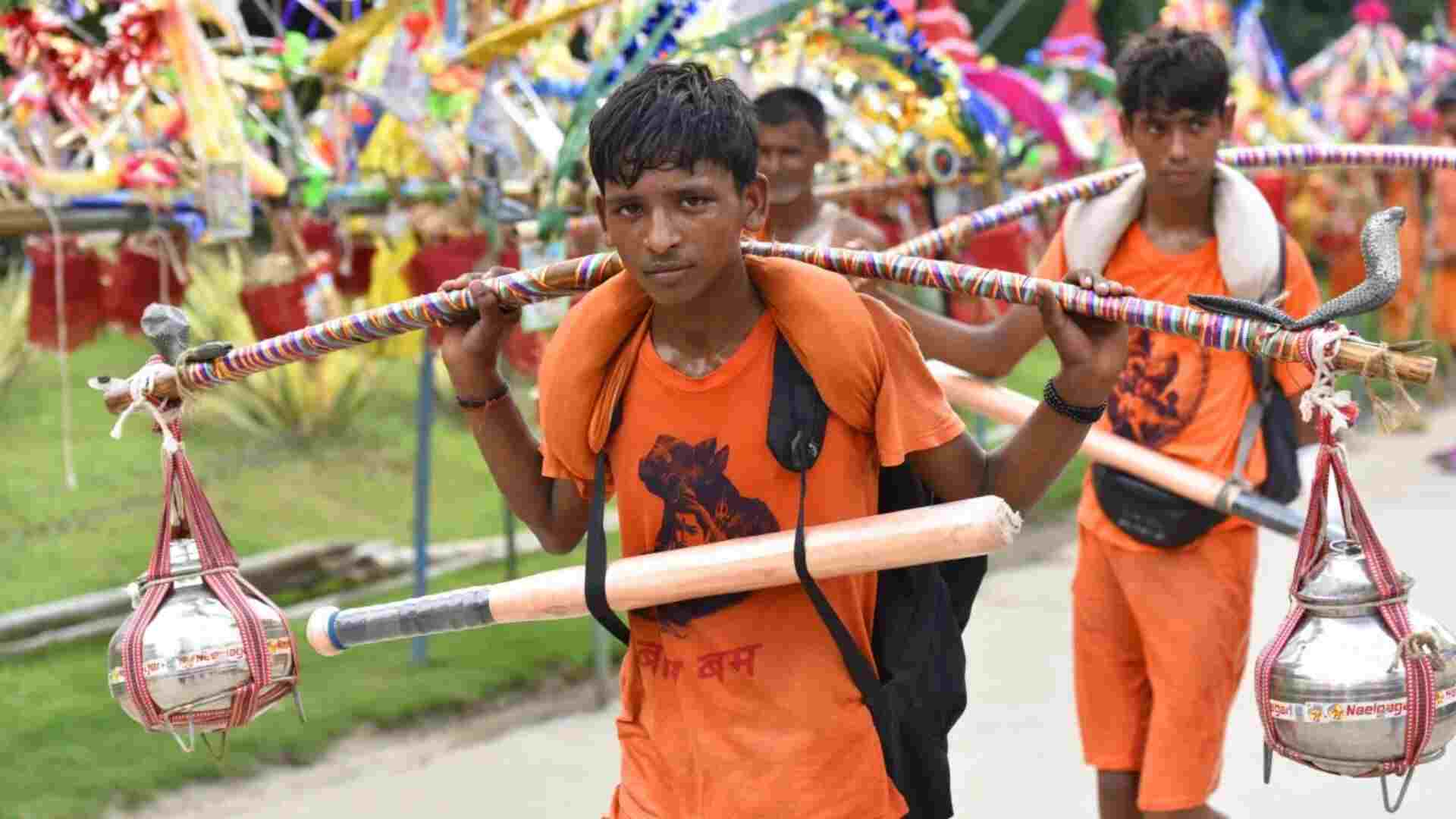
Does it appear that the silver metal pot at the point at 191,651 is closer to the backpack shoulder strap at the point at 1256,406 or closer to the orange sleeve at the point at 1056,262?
the orange sleeve at the point at 1056,262

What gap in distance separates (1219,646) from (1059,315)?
1.57 meters

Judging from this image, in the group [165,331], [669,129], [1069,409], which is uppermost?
[669,129]

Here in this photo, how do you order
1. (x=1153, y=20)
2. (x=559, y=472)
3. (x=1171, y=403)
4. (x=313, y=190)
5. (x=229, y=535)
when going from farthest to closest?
(x=1153, y=20) < (x=229, y=535) < (x=313, y=190) < (x=1171, y=403) < (x=559, y=472)

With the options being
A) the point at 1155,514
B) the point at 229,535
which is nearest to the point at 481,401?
the point at 1155,514

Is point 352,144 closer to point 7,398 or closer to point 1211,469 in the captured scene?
point 1211,469

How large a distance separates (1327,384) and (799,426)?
666 millimetres

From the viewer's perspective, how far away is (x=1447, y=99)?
34.2 ft

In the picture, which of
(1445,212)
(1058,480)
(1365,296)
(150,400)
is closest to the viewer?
(1365,296)

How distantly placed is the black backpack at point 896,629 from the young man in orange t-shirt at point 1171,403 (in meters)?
1.08

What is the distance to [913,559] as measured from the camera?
7.99 feet

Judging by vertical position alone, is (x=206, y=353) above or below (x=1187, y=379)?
above

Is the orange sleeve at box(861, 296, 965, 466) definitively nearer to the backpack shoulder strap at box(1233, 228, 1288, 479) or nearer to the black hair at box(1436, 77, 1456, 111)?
the backpack shoulder strap at box(1233, 228, 1288, 479)

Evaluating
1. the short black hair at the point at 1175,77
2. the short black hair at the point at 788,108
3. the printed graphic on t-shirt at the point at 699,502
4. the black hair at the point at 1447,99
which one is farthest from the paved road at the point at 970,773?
the black hair at the point at 1447,99

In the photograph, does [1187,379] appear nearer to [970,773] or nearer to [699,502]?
[699,502]
